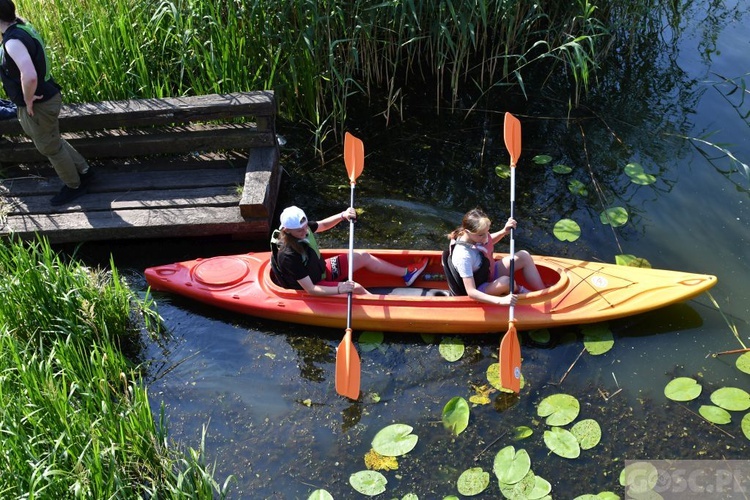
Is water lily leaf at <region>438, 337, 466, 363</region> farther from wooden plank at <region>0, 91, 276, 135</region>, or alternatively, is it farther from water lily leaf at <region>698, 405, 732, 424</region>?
wooden plank at <region>0, 91, 276, 135</region>

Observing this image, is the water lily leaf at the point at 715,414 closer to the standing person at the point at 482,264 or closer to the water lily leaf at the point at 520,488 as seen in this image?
the water lily leaf at the point at 520,488

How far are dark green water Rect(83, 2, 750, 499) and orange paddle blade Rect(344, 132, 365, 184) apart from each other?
0.51 meters

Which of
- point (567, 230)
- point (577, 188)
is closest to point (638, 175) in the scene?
point (577, 188)

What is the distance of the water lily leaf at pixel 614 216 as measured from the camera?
18.5ft

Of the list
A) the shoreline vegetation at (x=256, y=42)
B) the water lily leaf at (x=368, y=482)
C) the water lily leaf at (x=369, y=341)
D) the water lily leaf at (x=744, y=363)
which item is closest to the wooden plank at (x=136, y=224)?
the shoreline vegetation at (x=256, y=42)

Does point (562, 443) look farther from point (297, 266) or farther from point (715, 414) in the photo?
point (297, 266)

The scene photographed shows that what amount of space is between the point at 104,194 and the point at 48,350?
1.78 m

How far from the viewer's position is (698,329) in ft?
15.5

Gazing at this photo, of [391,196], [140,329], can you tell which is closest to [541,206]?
[391,196]

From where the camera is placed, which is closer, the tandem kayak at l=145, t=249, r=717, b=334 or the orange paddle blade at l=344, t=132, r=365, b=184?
the tandem kayak at l=145, t=249, r=717, b=334

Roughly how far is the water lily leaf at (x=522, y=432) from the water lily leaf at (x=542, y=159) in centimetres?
294

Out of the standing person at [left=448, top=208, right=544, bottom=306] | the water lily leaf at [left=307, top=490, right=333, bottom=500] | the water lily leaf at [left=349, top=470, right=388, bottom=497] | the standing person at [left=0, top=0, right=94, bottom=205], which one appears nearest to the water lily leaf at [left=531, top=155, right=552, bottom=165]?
the standing person at [left=448, top=208, right=544, bottom=306]

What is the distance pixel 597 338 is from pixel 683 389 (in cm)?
62

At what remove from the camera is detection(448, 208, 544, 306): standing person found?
14.9ft
